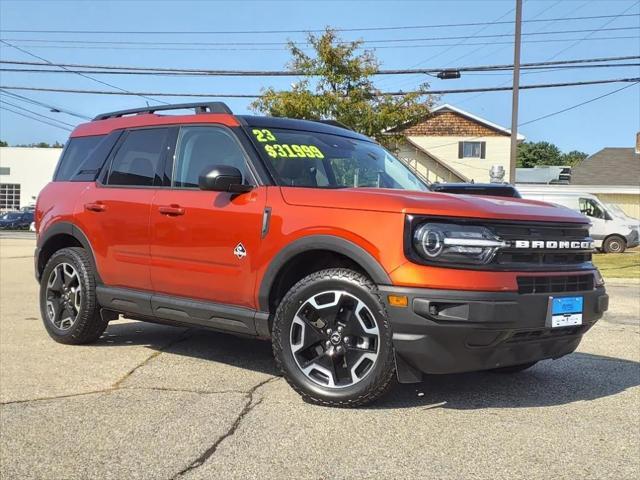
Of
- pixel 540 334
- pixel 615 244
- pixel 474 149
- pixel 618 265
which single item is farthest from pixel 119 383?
pixel 474 149

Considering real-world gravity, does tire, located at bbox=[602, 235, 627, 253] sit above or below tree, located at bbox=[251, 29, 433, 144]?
below

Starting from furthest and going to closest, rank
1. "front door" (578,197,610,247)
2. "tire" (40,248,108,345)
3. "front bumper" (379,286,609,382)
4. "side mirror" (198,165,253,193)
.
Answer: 1. "front door" (578,197,610,247)
2. "tire" (40,248,108,345)
3. "side mirror" (198,165,253,193)
4. "front bumper" (379,286,609,382)

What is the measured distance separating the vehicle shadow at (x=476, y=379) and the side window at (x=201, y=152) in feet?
5.05

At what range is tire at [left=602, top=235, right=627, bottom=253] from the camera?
23.6 m

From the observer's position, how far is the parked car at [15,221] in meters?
45.1

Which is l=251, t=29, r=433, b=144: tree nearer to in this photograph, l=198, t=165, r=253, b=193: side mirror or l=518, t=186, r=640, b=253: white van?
l=518, t=186, r=640, b=253: white van

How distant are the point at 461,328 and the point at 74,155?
4.28m

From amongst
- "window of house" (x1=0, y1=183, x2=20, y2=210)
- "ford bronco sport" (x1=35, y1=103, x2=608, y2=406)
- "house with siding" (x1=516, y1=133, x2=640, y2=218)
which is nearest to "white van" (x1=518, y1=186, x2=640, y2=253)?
"house with siding" (x1=516, y1=133, x2=640, y2=218)

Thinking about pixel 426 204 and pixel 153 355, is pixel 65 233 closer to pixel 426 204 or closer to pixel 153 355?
pixel 153 355

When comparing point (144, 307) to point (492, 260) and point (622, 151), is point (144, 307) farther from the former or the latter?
point (622, 151)

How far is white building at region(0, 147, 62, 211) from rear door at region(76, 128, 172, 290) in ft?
180

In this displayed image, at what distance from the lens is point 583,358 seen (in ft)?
18.7

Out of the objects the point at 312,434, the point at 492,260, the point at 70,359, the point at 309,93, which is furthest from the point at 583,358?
the point at 309,93

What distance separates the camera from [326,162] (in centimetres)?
499
